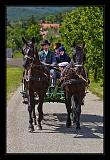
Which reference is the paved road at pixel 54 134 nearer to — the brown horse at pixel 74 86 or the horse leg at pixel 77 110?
the horse leg at pixel 77 110

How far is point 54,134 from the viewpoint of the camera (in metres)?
10.9

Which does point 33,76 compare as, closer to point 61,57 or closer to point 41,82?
point 41,82

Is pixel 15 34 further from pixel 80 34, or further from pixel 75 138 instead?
pixel 75 138

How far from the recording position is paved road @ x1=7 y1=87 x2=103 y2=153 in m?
9.35

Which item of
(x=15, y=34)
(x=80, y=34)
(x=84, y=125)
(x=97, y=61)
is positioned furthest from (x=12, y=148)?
(x=15, y=34)

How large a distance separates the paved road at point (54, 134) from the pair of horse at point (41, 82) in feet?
1.26

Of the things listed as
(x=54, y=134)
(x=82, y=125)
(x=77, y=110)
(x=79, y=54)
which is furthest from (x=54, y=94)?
(x=79, y=54)

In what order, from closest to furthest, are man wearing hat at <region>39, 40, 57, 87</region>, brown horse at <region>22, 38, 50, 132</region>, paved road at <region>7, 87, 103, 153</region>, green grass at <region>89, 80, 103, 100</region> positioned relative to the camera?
paved road at <region>7, 87, 103, 153</region>
brown horse at <region>22, 38, 50, 132</region>
man wearing hat at <region>39, 40, 57, 87</region>
green grass at <region>89, 80, 103, 100</region>

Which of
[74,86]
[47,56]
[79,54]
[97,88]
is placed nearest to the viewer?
[79,54]

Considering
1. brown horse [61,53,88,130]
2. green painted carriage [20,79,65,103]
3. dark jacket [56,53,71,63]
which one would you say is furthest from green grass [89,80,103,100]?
Answer: brown horse [61,53,88,130]

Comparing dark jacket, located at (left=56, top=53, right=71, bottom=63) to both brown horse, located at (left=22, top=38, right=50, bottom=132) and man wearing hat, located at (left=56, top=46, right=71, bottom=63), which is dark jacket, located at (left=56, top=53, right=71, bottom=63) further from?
brown horse, located at (left=22, top=38, right=50, bottom=132)

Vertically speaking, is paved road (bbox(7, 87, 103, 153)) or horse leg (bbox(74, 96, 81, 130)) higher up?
horse leg (bbox(74, 96, 81, 130))

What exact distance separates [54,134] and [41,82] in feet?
3.96
